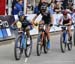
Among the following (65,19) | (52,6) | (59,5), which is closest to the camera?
(65,19)

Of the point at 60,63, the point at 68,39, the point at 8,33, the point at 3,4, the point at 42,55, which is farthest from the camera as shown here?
the point at 3,4

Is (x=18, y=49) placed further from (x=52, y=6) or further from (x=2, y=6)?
(x=52, y=6)

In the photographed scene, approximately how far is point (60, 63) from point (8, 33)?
5.21 m

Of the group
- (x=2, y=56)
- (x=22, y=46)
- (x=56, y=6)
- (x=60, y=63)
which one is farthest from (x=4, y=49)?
(x=56, y=6)

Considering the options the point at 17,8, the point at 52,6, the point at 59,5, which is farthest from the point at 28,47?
the point at 59,5

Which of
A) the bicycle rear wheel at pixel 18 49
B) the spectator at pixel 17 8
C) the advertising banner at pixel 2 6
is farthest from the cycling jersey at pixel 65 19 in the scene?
the advertising banner at pixel 2 6

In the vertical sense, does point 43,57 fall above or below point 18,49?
below

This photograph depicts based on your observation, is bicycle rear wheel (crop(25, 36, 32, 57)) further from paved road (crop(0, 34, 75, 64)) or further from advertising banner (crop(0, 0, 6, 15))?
advertising banner (crop(0, 0, 6, 15))

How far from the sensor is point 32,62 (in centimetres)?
1151

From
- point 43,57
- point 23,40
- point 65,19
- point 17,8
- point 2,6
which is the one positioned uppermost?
point 2,6

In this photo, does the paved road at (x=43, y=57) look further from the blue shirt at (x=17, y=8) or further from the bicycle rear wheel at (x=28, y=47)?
the blue shirt at (x=17, y=8)

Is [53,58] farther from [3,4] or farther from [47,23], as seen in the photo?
[3,4]

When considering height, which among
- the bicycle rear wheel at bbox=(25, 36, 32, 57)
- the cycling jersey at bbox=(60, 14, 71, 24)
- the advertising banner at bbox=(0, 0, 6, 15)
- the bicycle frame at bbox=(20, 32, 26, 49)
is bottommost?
the bicycle rear wheel at bbox=(25, 36, 32, 57)

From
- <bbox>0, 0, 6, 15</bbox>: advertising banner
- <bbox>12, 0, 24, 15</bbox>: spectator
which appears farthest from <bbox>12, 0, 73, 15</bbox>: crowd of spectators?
<bbox>0, 0, 6, 15</bbox>: advertising banner
